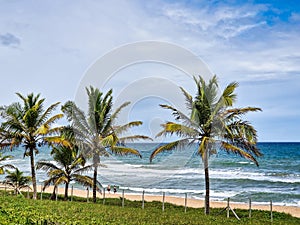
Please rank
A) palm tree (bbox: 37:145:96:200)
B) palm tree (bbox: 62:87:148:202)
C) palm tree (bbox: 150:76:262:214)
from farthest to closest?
palm tree (bbox: 37:145:96:200) → palm tree (bbox: 62:87:148:202) → palm tree (bbox: 150:76:262:214)

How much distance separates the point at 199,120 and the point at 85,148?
628 cm

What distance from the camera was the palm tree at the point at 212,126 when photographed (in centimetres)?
1566

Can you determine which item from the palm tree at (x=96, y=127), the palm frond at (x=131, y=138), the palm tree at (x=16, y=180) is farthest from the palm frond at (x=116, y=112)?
the palm tree at (x=16, y=180)

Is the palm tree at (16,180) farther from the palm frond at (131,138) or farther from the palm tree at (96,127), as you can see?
the palm frond at (131,138)

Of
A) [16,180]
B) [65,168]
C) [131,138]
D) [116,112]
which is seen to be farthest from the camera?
[16,180]

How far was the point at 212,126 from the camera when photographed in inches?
639

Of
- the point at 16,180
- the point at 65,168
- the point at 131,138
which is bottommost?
the point at 16,180

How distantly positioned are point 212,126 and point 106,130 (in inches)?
231

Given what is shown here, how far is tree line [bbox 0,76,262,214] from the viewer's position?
52.3 feet

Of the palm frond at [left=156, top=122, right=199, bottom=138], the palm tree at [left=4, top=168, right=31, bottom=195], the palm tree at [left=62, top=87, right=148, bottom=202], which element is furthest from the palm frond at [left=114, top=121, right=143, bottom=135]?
the palm tree at [left=4, top=168, right=31, bottom=195]

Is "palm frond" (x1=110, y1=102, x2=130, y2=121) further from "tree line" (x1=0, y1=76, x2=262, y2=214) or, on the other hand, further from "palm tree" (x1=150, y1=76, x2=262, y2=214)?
"palm tree" (x1=150, y1=76, x2=262, y2=214)

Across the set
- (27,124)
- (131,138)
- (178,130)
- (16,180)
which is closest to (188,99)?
(178,130)

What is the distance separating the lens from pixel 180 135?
16547mm

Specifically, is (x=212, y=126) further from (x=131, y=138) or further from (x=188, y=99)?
(x=131, y=138)
